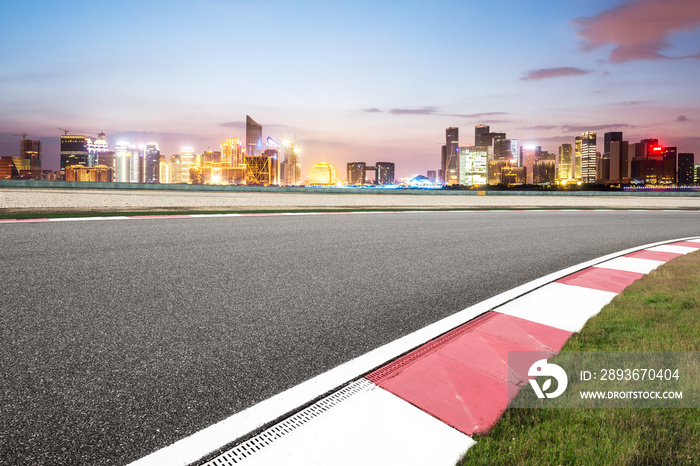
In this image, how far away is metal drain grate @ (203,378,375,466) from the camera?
1.86m

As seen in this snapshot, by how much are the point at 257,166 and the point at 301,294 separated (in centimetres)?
18684

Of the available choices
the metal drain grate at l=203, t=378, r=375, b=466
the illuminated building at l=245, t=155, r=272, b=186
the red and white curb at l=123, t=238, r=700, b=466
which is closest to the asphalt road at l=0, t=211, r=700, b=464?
the red and white curb at l=123, t=238, r=700, b=466

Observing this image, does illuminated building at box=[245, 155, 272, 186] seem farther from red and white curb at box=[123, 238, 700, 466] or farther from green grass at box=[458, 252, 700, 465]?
green grass at box=[458, 252, 700, 465]

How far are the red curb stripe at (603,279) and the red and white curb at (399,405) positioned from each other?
4.65 ft

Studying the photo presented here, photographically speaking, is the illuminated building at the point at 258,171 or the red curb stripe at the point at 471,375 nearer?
the red curb stripe at the point at 471,375

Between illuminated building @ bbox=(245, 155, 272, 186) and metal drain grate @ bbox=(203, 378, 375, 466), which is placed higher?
illuminated building @ bbox=(245, 155, 272, 186)

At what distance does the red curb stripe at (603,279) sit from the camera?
198 inches

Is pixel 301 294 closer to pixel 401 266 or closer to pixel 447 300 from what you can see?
pixel 447 300

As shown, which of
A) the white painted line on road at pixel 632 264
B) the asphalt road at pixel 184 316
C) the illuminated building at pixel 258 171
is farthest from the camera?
the illuminated building at pixel 258 171

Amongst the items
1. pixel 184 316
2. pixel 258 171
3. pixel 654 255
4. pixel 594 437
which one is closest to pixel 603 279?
pixel 654 255

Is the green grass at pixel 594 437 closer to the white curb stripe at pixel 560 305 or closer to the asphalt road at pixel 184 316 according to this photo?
the white curb stripe at pixel 560 305

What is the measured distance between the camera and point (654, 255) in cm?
746

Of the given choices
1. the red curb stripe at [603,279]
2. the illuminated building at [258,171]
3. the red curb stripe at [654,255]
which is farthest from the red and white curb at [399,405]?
the illuminated building at [258,171]

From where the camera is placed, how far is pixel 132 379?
256cm
